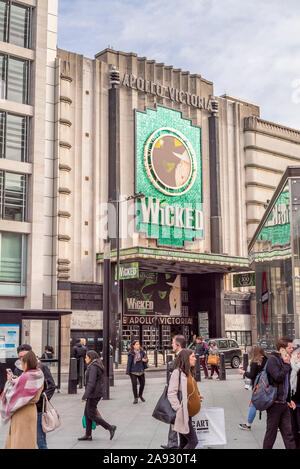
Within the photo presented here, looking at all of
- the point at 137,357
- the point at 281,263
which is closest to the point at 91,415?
the point at 137,357

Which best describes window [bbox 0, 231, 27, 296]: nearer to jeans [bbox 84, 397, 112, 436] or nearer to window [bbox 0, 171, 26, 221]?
window [bbox 0, 171, 26, 221]

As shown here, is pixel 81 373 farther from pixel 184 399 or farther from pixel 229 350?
pixel 229 350

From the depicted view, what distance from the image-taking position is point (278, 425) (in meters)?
8.73

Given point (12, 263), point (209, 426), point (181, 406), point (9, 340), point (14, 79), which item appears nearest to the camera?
point (181, 406)

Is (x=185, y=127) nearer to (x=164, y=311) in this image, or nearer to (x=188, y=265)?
(x=188, y=265)

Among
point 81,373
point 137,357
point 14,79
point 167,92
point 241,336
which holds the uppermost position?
point 167,92

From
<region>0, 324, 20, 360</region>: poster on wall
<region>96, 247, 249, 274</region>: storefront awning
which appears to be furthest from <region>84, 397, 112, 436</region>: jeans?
<region>96, 247, 249, 274</region>: storefront awning

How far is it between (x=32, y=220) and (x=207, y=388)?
20050mm

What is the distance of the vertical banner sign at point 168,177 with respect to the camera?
156 feet

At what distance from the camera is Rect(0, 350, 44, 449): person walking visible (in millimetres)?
7536

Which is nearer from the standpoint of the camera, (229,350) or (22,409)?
(22,409)

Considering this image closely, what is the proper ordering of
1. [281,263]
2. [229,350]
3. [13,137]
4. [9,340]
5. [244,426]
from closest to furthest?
1. [244,426]
2. [281,263]
3. [9,340]
4. [229,350]
5. [13,137]

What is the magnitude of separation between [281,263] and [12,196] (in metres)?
24.2

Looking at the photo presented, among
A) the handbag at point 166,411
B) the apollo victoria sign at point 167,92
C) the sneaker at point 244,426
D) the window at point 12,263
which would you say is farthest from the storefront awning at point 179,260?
the handbag at point 166,411
